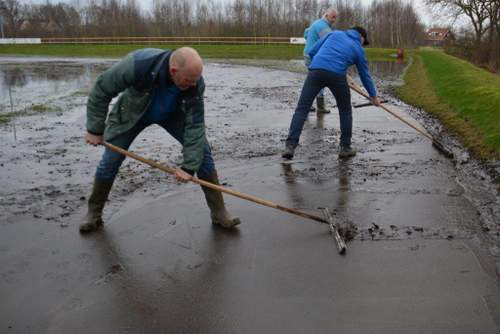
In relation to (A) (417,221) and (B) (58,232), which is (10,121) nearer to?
(B) (58,232)

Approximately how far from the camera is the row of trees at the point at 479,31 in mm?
30703

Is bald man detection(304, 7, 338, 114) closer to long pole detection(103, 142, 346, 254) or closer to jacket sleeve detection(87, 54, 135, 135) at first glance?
long pole detection(103, 142, 346, 254)

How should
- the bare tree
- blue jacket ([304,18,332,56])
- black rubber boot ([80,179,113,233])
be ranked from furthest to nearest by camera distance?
the bare tree
blue jacket ([304,18,332,56])
black rubber boot ([80,179,113,233])

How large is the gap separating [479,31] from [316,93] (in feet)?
116

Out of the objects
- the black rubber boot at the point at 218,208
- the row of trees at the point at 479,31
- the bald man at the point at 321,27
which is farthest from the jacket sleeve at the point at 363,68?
the row of trees at the point at 479,31

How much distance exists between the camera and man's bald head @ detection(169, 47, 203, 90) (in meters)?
3.55

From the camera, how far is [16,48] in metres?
51.9

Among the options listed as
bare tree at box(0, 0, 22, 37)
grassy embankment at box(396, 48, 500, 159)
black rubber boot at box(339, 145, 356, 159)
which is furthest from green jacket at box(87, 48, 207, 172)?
bare tree at box(0, 0, 22, 37)

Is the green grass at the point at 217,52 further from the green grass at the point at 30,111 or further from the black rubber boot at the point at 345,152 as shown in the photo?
the black rubber boot at the point at 345,152

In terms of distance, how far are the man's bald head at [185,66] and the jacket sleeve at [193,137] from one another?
369mm

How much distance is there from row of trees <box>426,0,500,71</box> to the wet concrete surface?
26.1 m

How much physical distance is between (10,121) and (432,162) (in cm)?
798

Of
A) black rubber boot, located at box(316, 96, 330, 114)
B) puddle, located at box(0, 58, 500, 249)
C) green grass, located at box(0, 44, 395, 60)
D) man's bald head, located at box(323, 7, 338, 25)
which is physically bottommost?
puddle, located at box(0, 58, 500, 249)

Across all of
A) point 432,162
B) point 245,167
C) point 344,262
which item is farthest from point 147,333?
point 432,162
